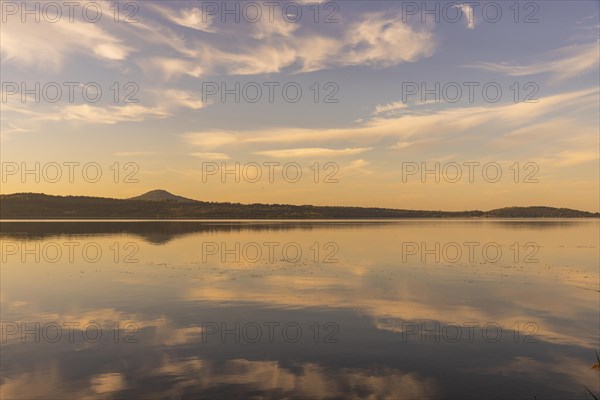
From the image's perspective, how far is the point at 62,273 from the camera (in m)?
33.5

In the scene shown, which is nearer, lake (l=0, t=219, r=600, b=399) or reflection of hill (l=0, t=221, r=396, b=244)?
lake (l=0, t=219, r=600, b=399)

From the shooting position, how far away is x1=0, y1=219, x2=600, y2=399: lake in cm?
1331

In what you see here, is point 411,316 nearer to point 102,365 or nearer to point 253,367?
point 253,367

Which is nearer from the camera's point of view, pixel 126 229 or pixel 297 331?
pixel 297 331

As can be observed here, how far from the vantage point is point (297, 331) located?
61.3 feet

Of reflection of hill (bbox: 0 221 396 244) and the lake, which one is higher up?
reflection of hill (bbox: 0 221 396 244)

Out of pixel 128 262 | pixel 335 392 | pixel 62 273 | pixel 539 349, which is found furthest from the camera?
pixel 128 262

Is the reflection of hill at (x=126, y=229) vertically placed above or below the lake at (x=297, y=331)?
above

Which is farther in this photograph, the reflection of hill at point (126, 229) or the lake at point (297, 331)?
the reflection of hill at point (126, 229)

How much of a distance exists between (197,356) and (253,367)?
7.03ft

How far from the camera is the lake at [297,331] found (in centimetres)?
1331

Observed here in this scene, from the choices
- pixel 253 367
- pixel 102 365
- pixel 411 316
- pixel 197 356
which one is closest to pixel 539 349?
pixel 411 316

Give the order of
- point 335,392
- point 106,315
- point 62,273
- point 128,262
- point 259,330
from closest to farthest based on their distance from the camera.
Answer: point 335,392, point 259,330, point 106,315, point 62,273, point 128,262

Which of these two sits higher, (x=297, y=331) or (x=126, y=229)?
(x=126, y=229)
